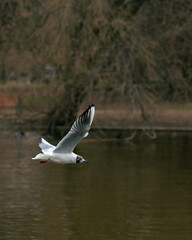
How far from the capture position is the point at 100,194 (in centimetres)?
1941

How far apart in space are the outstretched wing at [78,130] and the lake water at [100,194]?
146 centimetres

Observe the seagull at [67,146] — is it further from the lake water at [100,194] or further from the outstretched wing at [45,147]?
the lake water at [100,194]

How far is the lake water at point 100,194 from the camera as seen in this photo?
15523mm

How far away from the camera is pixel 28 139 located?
31375 millimetres

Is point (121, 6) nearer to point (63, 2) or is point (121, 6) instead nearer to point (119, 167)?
point (63, 2)

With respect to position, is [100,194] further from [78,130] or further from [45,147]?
[78,130]

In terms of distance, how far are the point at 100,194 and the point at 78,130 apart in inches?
188

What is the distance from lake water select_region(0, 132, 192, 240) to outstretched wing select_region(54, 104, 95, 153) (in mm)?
1461

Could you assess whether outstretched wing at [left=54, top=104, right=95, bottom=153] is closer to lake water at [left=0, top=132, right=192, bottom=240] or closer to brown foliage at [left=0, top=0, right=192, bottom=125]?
lake water at [left=0, top=132, right=192, bottom=240]

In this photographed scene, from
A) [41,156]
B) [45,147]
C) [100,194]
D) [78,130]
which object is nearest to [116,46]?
[100,194]

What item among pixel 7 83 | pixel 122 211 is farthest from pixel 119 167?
pixel 7 83

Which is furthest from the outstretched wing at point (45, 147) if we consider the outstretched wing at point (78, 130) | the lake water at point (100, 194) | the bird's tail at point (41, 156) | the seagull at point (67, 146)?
the lake water at point (100, 194)

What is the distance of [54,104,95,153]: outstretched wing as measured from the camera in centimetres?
1427

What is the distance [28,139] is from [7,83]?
21.2m
